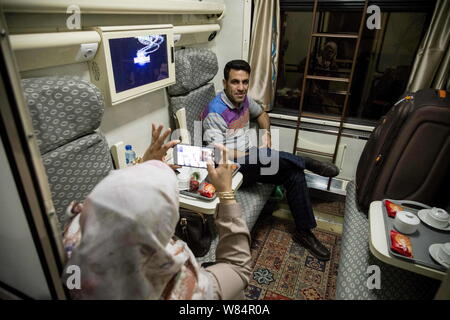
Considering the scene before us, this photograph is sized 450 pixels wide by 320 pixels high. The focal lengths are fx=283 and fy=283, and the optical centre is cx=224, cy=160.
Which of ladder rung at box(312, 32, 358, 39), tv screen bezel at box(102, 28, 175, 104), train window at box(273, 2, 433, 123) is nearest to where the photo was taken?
tv screen bezel at box(102, 28, 175, 104)

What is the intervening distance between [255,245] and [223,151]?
142 centimetres

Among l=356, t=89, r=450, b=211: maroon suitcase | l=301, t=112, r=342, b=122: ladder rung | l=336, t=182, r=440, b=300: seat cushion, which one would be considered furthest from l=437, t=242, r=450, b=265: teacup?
l=301, t=112, r=342, b=122: ladder rung

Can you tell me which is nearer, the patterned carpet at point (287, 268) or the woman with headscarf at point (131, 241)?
the woman with headscarf at point (131, 241)

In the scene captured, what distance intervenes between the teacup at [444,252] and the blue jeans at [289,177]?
1051 millimetres

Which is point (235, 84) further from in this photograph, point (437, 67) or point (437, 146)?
point (437, 67)

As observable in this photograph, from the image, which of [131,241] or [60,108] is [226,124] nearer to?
[60,108]

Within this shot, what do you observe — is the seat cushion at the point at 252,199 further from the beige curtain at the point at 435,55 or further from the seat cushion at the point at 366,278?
the beige curtain at the point at 435,55

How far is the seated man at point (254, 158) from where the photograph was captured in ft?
7.44

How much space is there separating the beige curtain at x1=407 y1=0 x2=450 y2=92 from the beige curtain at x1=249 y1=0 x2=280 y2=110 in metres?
1.26

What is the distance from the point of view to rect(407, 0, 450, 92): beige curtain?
2.27 metres

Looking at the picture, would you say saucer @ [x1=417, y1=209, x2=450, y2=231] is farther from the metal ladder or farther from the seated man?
the metal ladder

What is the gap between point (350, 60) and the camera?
286cm

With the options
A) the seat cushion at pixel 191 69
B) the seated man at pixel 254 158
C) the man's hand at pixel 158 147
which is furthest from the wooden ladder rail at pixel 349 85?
the man's hand at pixel 158 147

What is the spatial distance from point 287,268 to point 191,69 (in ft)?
5.64
